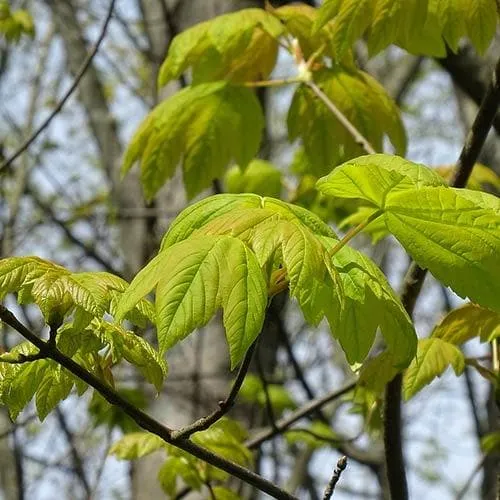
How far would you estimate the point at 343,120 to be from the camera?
139cm

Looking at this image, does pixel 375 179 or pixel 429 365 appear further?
pixel 429 365

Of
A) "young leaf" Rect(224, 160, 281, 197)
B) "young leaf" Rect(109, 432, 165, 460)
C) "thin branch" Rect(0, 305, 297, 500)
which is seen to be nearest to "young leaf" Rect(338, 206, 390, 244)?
"thin branch" Rect(0, 305, 297, 500)

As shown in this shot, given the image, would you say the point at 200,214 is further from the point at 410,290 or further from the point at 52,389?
the point at 410,290

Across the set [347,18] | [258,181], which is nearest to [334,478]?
[347,18]

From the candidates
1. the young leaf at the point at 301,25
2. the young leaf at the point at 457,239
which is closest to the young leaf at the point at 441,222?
the young leaf at the point at 457,239

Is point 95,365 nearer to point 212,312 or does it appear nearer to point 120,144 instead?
point 212,312

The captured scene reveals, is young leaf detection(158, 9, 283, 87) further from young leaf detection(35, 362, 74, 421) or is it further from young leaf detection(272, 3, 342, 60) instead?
young leaf detection(35, 362, 74, 421)

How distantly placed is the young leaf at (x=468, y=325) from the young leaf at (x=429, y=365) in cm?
4

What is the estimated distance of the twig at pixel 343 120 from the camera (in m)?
1.36

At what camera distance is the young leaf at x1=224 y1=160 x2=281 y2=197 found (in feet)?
7.22

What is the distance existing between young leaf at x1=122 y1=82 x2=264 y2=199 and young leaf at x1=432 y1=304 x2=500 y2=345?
17.0 inches

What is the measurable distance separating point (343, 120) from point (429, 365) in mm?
467

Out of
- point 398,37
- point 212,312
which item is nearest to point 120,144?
point 398,37

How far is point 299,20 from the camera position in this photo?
4.79 ft
